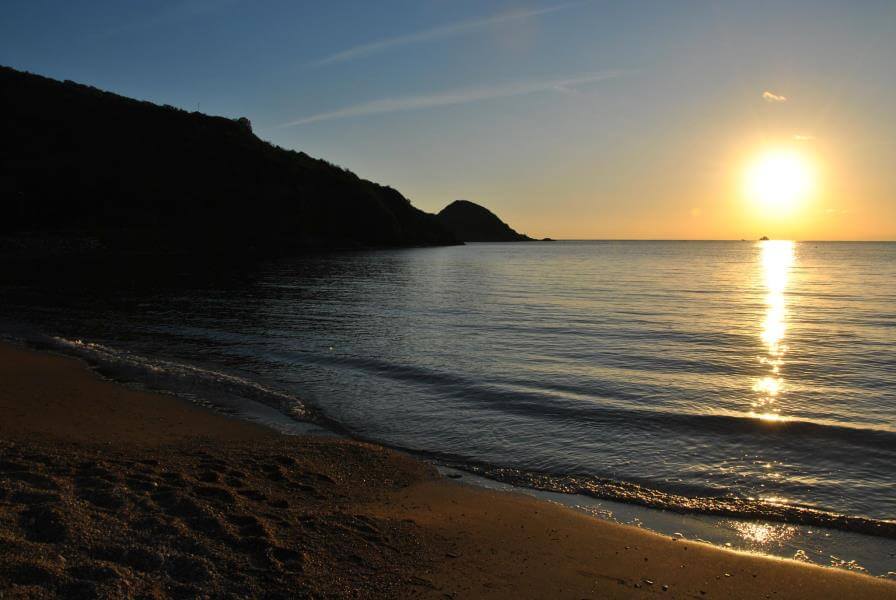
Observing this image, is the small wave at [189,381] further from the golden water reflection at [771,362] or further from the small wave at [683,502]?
the golden water reflection at [771,362]

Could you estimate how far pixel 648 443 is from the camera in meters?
10.8

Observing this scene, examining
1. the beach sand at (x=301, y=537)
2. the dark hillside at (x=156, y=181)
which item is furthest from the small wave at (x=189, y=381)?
the dark hillside at (x=156, y=181)

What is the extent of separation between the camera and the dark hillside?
88188mm

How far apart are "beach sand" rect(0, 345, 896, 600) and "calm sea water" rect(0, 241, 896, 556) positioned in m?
1.76

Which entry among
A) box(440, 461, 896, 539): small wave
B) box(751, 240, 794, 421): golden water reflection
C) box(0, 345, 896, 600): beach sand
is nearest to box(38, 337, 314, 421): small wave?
box(0, 345, 896, 600): beach sand

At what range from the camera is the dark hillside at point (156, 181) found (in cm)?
8819

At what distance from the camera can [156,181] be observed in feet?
348

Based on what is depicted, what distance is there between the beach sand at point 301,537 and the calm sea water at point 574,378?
176cm

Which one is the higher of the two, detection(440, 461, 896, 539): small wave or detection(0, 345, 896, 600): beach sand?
detection(0, 345, 896, 600): beach sand

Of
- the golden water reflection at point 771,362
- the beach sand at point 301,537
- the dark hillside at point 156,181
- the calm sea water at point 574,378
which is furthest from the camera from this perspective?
the dark hillside at point 156,181

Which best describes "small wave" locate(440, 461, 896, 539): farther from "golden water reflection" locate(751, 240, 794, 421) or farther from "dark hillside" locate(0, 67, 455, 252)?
"dark hillside" locate(0, 67, 455, 252)

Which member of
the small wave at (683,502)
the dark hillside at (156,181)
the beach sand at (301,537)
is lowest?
the small wave at (683,502)

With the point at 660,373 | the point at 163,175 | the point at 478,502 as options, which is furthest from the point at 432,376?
the point at 163,175

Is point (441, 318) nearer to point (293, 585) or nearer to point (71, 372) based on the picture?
point (71, 372)
